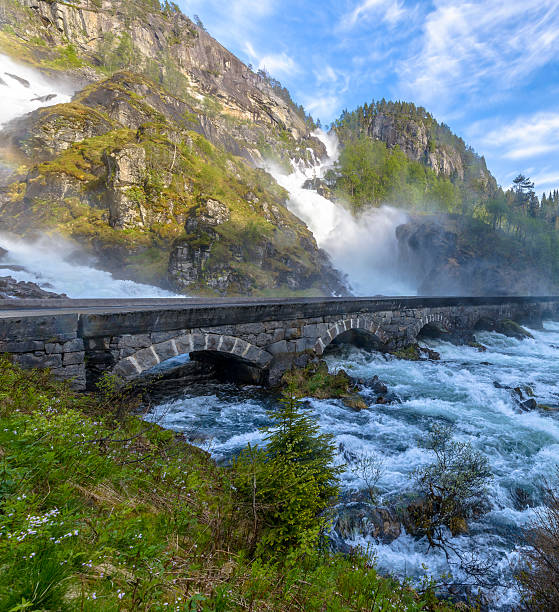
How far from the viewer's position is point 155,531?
8.25 feet

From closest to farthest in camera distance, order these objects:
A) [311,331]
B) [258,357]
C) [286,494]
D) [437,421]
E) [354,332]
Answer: [286,494] → [437,421] → [258,357] → [311,331] → [354,332]

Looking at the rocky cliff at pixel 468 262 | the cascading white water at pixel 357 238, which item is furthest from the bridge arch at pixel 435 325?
the rocky cliff at pixel 468 262

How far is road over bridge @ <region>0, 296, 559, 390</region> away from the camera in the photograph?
19.3 ft

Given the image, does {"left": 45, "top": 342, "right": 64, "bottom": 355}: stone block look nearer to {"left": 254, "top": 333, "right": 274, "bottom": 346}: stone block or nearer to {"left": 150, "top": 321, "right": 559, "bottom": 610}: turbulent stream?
{"left": 150, "top": 321, "right": 559, "bottom": 610}: turbulent stream

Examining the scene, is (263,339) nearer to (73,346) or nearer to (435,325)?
(73,346)

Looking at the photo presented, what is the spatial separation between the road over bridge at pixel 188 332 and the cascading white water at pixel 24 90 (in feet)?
188

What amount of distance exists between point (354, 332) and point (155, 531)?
13772mm

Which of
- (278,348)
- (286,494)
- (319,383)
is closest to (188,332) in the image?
(278,348)

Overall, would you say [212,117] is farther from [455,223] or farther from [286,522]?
[286,522]

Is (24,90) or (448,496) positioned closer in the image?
(448,496)

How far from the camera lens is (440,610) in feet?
10.7

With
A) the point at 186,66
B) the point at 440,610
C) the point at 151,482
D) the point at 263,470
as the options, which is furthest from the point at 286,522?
the point at 186,66

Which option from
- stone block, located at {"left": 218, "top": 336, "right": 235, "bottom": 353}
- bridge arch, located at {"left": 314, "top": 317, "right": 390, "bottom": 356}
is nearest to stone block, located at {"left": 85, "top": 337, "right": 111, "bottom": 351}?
stone block, located at {"left": 218, "top": 336, "right": 235, "bottom": 353}

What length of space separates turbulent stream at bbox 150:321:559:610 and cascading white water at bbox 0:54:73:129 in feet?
202
